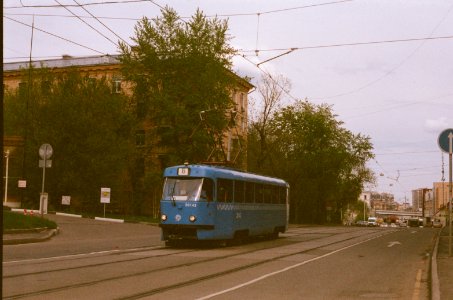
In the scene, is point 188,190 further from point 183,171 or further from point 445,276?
point 445,276

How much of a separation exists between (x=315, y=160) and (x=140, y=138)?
23490mm

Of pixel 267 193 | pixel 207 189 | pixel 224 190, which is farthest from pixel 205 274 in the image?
pixel 267 193

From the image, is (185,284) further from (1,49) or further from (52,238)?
(52,238)

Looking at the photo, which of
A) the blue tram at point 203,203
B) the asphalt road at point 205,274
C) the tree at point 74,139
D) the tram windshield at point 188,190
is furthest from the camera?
the tree at point 74,139

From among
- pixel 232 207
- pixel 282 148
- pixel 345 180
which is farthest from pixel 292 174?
pixel 232 207

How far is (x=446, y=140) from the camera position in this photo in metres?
17.1

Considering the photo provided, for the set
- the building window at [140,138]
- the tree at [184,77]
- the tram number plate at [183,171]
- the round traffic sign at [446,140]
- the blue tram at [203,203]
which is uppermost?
the tree at [184,77]

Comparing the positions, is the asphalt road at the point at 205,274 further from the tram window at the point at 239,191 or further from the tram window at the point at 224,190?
the tram window at the point at 239,191

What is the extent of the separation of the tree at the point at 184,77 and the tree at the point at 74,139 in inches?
138

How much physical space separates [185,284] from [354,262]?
7.05m

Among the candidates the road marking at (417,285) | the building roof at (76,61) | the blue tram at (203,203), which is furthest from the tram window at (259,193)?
the building roof at (76,61)

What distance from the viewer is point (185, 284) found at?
452 inches

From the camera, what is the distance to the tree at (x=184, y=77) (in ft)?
161

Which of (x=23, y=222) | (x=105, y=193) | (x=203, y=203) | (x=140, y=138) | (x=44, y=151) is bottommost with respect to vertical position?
(x=23, y=222)
